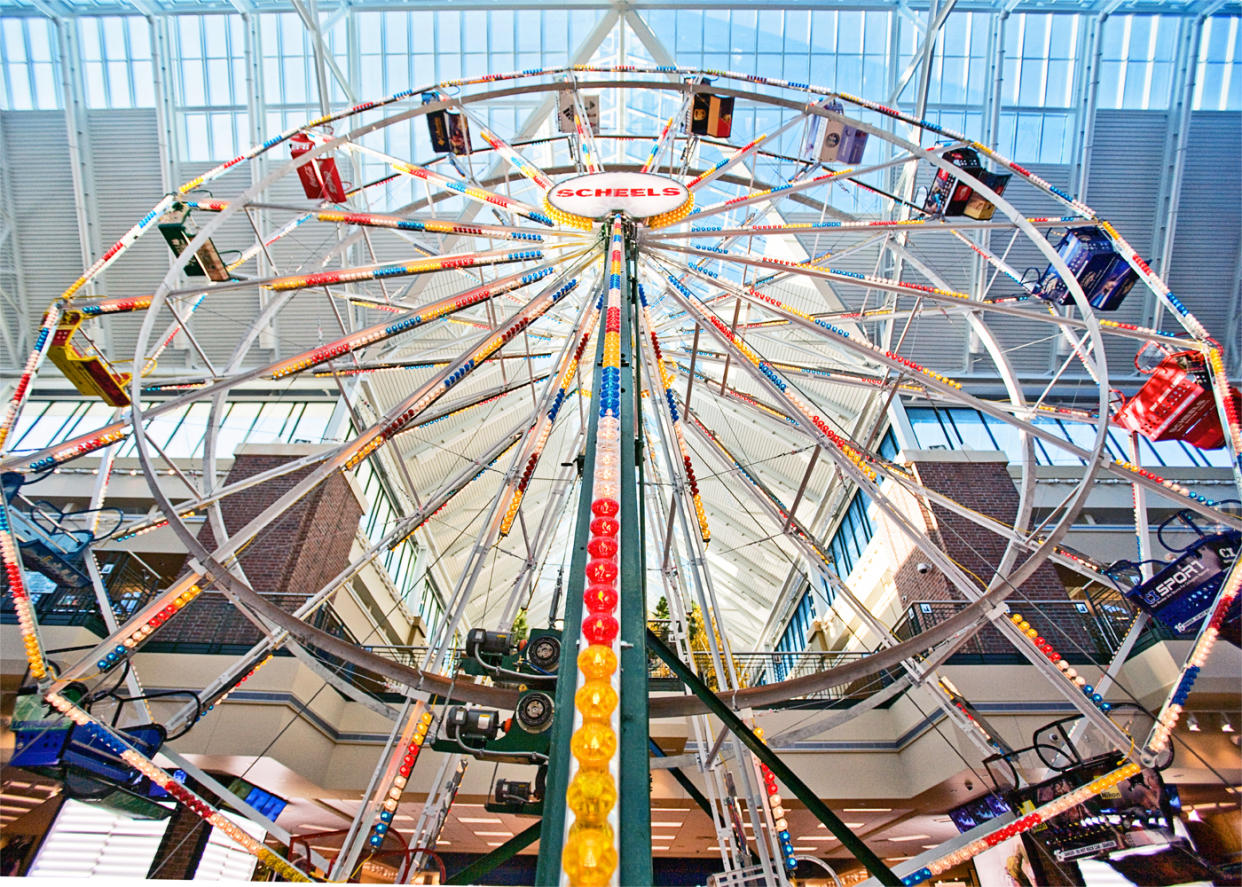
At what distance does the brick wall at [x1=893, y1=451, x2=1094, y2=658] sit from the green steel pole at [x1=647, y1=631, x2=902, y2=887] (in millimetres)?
11807

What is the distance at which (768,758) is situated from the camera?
202 inches

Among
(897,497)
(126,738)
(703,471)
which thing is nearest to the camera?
(126,738)

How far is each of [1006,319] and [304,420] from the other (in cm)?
2387

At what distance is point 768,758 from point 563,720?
215 cm

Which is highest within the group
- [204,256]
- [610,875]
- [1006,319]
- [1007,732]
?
[1006,319]

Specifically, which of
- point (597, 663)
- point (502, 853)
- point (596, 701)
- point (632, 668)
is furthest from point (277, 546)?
point (596, 701)

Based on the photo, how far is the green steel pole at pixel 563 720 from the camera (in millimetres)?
3254

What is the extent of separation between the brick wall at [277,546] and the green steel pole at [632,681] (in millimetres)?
13432

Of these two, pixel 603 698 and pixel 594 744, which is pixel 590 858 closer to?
pixel 594 744

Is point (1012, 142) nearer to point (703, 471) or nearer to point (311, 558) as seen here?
point (703, 471)

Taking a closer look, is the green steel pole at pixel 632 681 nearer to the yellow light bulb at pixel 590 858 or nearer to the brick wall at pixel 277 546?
the yellow light bulb at pixel 590 858

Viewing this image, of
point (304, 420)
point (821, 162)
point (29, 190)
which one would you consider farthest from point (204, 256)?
point (29, 190)

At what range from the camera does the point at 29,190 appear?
79.0ft

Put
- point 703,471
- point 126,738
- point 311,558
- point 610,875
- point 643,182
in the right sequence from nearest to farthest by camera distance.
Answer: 1. point 610,875
2. point 126,738
3. point 643,182
4. point 311,558
5. point 703,471
